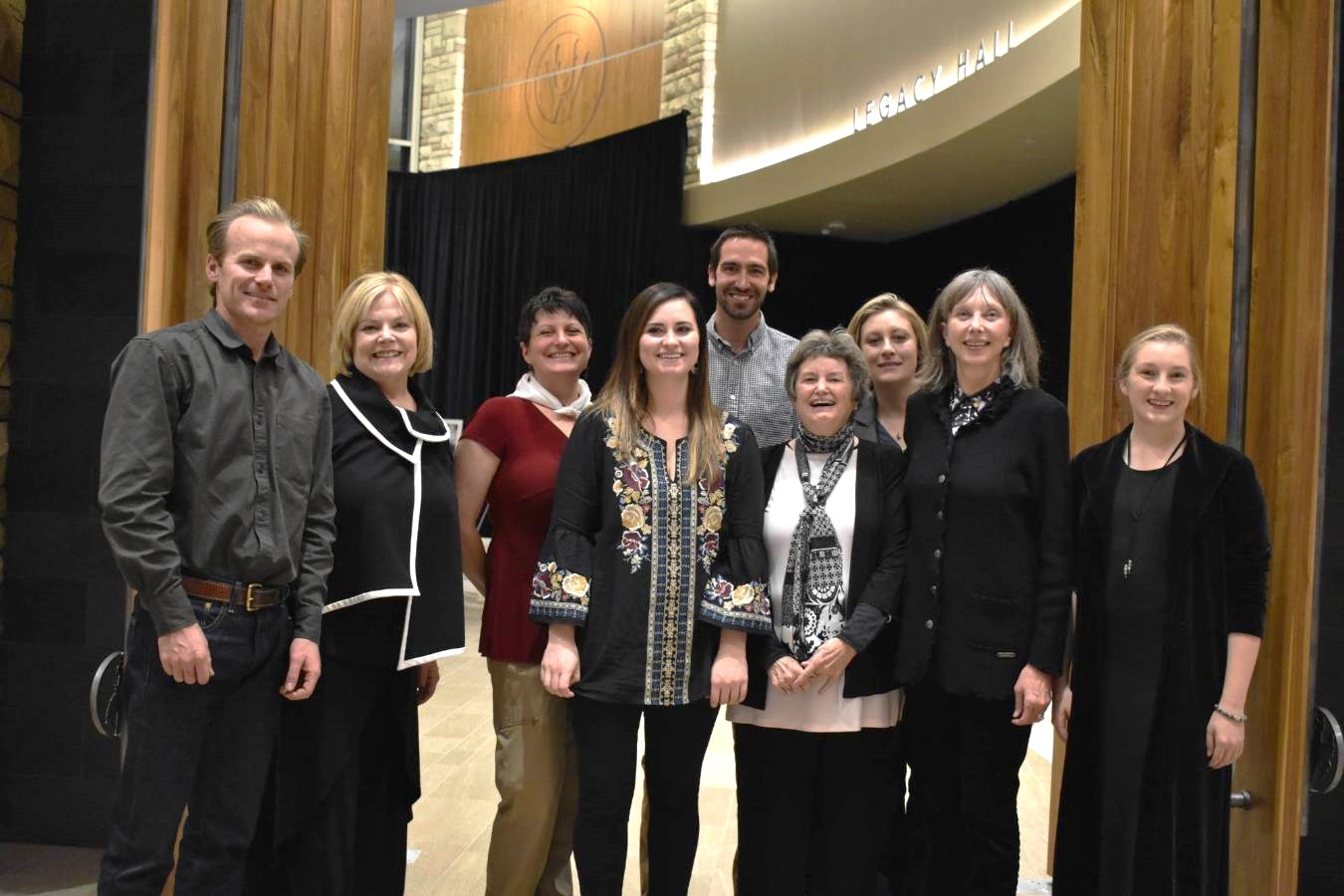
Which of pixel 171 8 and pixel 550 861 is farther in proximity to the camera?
pixel 550 861

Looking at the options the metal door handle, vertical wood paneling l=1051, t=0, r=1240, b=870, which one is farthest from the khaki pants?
the metal door handle

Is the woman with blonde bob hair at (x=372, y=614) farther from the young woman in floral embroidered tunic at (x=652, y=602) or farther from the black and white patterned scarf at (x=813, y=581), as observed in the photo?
the black and white patterned scarf at (x=813, y=581)

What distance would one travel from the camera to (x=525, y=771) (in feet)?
8.92

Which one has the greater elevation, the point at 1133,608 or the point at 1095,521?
the point at 1095,521

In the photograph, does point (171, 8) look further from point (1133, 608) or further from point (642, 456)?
point (1133, 608)

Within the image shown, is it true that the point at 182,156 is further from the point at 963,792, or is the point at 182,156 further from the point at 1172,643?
the point at 1172,643

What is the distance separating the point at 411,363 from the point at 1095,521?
1489 mm

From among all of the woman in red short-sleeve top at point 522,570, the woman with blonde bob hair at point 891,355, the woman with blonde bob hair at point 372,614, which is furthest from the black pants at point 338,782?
the woman with blonde bob hair at point 891,355

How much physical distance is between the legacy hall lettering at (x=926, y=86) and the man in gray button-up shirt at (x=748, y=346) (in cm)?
459

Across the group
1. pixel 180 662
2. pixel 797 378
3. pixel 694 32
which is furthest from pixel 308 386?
pixel 694 32

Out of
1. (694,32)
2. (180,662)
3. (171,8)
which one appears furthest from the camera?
(694,32)

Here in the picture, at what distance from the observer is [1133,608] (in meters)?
2.40

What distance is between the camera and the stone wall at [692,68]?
1012 centimetres

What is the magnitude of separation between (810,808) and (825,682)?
0.30 m
